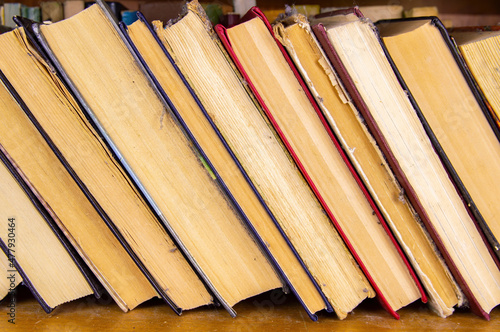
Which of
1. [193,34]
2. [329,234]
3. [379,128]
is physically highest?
[193,34]

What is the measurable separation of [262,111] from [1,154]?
0.40m

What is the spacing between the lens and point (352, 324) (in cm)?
55

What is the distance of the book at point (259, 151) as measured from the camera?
519 millimetres

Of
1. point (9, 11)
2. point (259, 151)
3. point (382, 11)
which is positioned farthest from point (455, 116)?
point (9, 11)

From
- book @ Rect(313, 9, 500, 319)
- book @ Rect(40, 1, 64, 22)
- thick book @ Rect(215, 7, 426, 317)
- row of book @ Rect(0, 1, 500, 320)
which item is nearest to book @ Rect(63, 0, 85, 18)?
book @ Rect(40, 1, 64, 22)

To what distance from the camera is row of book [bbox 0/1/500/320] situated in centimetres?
51

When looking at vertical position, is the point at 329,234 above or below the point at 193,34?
below

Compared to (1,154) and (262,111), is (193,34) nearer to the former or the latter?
(262,111)

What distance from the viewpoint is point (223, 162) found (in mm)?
533

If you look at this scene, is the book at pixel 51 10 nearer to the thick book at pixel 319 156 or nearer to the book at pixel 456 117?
the thick book at pixel 319 156

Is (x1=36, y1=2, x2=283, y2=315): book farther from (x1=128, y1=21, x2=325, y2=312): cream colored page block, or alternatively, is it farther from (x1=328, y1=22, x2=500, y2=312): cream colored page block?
(x1=328, y1=22, x2=500, y2=312): cream colored page block

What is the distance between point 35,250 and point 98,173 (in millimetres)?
165

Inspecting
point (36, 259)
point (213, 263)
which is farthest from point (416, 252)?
point (36, 259)

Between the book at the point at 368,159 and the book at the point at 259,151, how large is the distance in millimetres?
86
